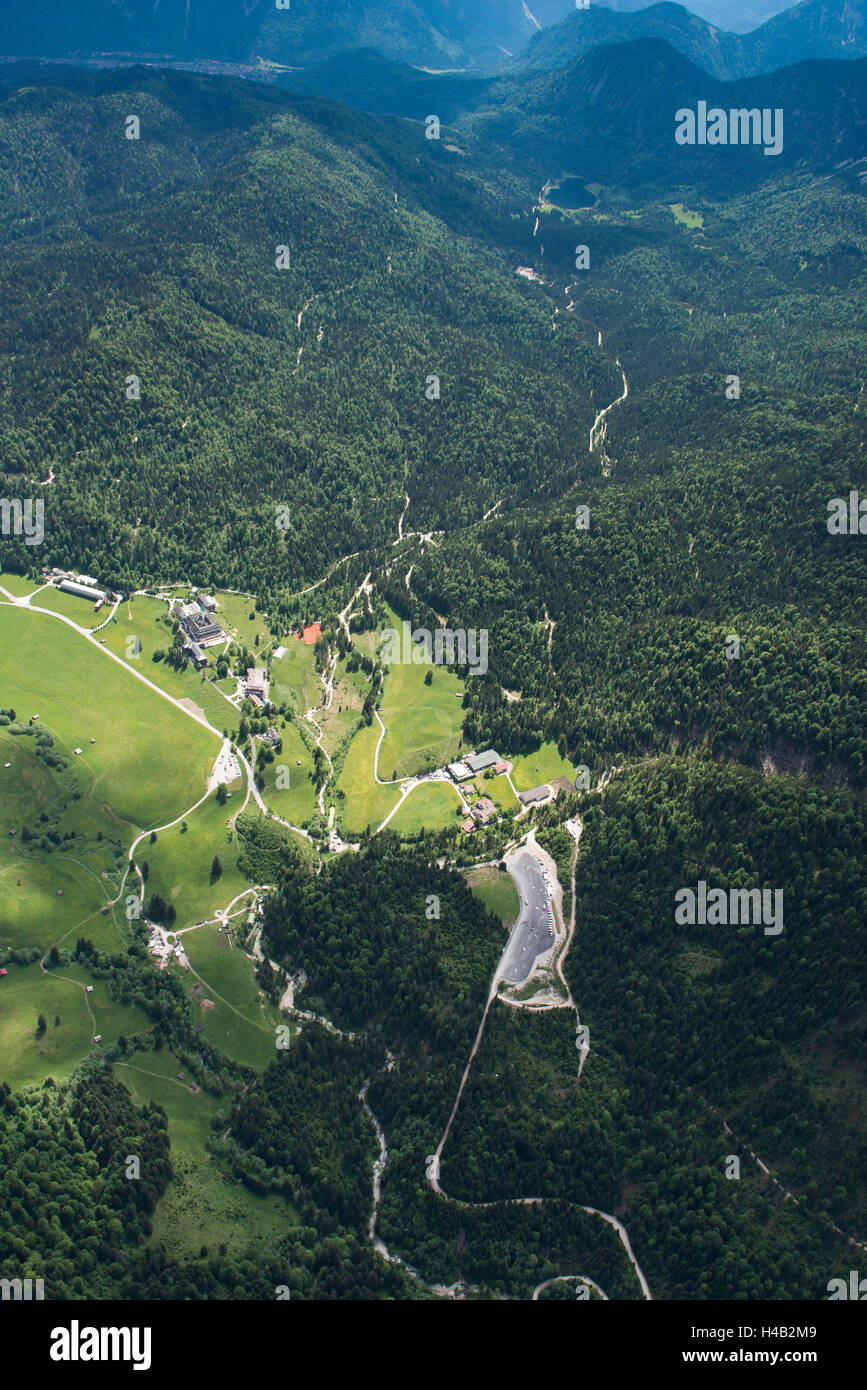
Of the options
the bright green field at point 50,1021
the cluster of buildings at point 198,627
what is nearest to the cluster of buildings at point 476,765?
the cluster of buildings at point 198,627

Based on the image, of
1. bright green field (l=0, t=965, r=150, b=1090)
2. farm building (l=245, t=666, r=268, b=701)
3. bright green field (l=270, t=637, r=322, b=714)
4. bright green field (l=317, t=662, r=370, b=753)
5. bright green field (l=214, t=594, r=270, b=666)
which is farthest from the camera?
bright green field (l=214, t=594, r=270, b=666)

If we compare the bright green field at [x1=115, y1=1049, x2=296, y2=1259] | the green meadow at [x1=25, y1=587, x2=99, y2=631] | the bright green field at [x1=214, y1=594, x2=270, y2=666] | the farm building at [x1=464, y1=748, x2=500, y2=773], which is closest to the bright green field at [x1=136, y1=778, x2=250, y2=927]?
the bright green field at [x1=115, y1=1049, x2=296, y2=1259]

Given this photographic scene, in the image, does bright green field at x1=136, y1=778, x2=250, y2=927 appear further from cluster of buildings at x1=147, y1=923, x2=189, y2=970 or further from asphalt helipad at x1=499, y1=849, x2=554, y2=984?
asphalt helipad at x1=499, y1=849, x2=554, y2=984

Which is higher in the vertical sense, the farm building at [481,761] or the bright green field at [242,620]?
the bright green field at [242,620]

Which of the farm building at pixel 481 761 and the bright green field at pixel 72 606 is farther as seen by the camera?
the bright green field at pixel 72 606

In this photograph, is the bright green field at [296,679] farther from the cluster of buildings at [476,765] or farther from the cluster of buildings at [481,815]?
the cluster of buildings at [481,815]

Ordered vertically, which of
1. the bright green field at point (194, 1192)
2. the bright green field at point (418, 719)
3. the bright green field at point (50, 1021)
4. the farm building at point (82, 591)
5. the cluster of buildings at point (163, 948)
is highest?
the farm building at point (82, 591)
